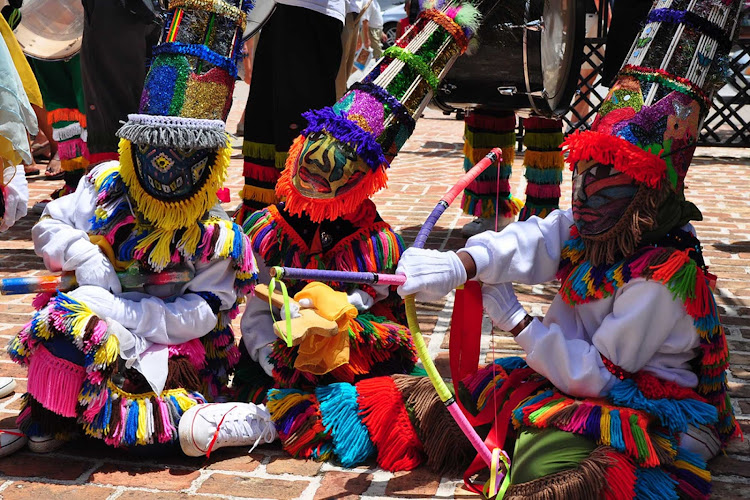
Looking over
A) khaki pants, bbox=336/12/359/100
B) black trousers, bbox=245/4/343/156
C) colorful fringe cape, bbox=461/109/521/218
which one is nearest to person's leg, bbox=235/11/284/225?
black trousers, bbox=245/4/343/156

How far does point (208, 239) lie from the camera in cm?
292

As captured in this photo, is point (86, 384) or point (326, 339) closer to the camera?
point (86, 384)

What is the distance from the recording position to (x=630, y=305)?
252cm

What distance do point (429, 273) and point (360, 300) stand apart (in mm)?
548

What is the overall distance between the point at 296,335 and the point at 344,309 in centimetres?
22

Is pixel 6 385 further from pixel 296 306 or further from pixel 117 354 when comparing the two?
pixel 296 306

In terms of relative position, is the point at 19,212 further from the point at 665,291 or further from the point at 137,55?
the point at 665,291

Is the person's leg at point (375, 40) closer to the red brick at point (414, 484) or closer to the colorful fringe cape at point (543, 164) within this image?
the colorful fringe cape at point (543, 164)

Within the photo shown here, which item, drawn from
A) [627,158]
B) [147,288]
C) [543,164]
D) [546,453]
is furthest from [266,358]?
[543,164]

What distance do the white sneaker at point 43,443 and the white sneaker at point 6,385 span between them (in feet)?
1.64

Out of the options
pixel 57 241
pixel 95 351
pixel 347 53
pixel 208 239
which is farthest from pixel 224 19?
pixel 347 53

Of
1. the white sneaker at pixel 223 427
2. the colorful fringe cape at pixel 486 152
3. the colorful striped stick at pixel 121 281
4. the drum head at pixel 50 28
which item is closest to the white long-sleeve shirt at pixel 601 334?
the white sneaker at pixel 223 427

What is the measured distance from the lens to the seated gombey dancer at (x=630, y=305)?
243 cm

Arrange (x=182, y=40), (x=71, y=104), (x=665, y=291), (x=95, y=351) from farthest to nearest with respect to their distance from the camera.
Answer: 1. (x=71, y=104)
2. (x=182, y=40)
3. (x=95, y=351)
4. (x=665, y=291)
